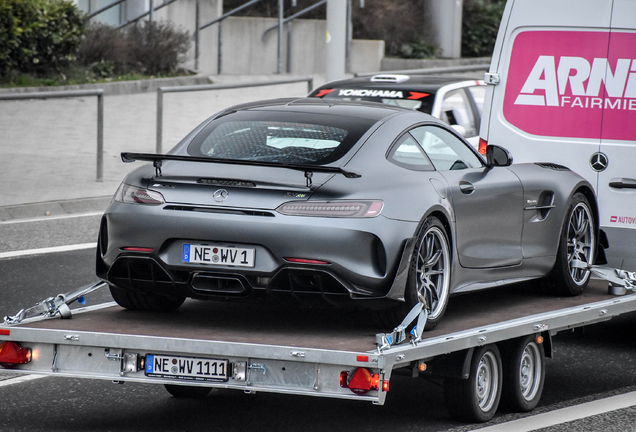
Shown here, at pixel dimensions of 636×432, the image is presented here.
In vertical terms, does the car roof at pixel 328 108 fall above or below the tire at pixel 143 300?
above

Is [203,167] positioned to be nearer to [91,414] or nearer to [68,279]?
[91,414]

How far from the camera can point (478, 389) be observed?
6180 mm

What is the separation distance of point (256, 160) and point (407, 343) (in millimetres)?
1426

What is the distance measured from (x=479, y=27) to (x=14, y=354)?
27.8 meters

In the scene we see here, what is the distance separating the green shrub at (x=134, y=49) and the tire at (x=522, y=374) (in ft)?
57.3

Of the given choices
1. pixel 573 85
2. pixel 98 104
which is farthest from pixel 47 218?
pixel 573 85

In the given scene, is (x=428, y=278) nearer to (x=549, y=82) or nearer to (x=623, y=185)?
(x=623, y=185)

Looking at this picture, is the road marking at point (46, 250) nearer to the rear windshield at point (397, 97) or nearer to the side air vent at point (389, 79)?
the rear windshield at point (397, 97)

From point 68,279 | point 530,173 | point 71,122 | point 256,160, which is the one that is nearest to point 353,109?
point 256,160

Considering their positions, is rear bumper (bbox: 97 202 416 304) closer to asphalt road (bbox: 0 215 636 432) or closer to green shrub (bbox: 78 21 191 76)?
asphalt road (bbox: 0 215 636 432)

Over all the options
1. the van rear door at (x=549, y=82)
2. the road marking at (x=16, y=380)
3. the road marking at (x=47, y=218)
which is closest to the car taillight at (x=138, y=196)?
the road marking at (x=16, y=380)

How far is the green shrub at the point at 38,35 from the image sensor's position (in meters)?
20.4

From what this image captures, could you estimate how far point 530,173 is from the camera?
7.58 meters

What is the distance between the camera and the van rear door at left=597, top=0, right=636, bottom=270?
8445 mm
